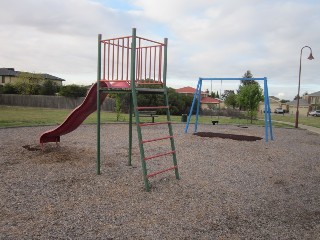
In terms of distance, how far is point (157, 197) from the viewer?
500 centimetres

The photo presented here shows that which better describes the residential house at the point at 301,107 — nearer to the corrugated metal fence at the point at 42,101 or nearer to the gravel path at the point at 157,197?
the corrugated metal fence at the point at 42,101

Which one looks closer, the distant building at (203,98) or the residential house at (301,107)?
the distant building at (203,98)

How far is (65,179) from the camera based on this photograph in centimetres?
586

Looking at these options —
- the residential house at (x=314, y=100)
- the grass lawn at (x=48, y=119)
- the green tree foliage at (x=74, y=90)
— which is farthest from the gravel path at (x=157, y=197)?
the residential house at (x=314, y=100)

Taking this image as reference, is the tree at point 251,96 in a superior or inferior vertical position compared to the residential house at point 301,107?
superior

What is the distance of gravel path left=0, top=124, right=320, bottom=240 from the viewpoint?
380 centimetres

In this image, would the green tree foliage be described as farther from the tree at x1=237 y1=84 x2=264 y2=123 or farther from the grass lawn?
the tree at x1=237 y1=84 x2=264 y2=123

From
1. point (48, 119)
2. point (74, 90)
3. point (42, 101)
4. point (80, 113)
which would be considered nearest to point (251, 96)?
point (48, 119)

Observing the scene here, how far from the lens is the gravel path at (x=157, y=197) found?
12.5 feet

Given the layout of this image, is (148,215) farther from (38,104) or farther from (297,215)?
(38,104)

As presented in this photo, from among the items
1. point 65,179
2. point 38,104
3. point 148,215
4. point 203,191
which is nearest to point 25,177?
point 65,179

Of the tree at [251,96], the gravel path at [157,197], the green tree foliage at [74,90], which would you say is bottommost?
the gravel path at [157,197]

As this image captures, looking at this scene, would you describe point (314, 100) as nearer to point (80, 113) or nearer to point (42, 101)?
point (42, 101)

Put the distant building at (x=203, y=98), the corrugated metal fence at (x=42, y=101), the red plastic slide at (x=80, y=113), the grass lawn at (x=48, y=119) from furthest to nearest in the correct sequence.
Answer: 1. the corrugated metal fence at (x=42, y=101)
2. the distant building at (x=203, y=98)
3. the grass lawn at (x=48, y=119)
4. the red plastic slide at (x=80, y=113)
